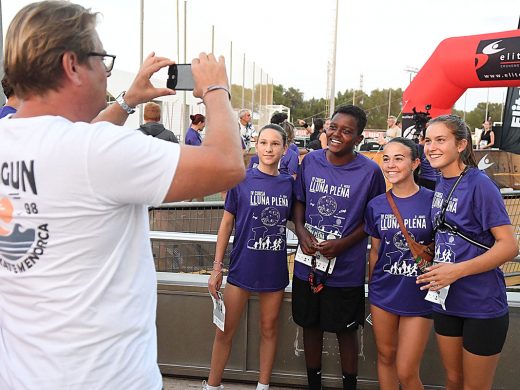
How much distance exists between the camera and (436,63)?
7996mm

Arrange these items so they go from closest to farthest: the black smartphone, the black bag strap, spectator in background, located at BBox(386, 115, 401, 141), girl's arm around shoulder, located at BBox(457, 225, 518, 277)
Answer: the black smartphone, girl's arm around shoulder, located at BBox(457, 225, 518, 277), the black bag strap, spectator in background, located at BBox(386, 115, 401, 141)

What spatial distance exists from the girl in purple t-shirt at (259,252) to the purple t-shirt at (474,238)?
1035 millimetres

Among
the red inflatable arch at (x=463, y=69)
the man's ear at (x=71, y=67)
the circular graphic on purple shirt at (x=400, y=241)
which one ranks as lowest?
the circular graphic on purple shirt at (x=400, y=241)

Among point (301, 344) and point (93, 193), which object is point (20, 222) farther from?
point (301, 344)

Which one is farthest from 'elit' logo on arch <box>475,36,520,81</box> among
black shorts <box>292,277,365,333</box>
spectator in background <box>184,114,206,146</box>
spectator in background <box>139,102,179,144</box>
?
black shorts <box>292,277,365,333</box>

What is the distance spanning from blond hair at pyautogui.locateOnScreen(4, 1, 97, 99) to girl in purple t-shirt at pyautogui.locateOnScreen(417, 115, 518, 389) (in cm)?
193

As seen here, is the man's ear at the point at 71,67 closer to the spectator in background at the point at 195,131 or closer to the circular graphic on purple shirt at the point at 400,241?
the circular graphic on purple shirt at the point at 400,241

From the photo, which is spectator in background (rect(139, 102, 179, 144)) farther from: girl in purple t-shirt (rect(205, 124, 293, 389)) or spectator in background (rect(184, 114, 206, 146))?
girl in purple t-shirt (rect(205, 124, 293, 389))

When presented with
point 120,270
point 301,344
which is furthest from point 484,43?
point 120,270

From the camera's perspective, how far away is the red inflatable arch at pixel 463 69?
6918 mm

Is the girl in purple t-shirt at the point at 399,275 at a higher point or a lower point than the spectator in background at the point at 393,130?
lower

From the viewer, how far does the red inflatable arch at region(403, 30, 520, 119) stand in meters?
6.92

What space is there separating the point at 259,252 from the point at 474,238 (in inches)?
49.8

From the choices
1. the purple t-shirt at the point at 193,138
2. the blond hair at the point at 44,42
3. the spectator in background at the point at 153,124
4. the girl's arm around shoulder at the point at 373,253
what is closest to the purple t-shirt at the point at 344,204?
the girl's arm around shoulder at the point at 373,253
